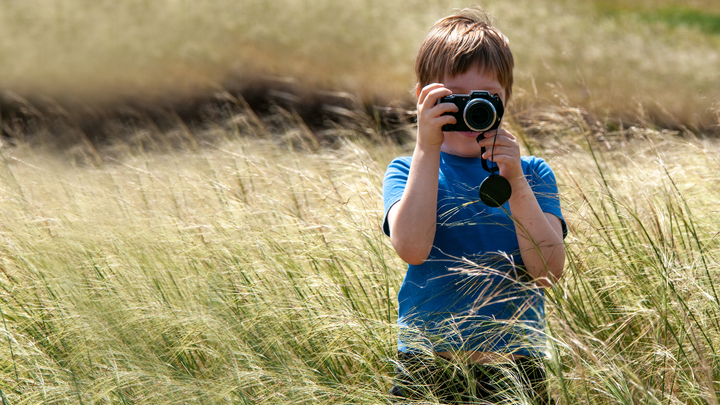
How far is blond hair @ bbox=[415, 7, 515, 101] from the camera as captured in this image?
132cm

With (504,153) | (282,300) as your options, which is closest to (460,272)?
(504,153)

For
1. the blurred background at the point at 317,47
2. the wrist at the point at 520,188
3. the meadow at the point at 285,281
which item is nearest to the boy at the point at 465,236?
the wrist at the point at 520,188

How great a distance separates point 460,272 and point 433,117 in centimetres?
38

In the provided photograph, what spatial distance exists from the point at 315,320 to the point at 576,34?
41.8 feet

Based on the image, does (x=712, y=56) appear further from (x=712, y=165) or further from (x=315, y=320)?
(x=315, y=320)

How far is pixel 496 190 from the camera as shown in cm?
119

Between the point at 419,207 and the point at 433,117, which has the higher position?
the point at 433,117

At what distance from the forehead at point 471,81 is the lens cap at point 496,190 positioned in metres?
0.27

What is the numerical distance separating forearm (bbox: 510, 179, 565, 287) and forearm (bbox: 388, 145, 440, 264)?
0.18m

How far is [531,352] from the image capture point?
129 centimetres

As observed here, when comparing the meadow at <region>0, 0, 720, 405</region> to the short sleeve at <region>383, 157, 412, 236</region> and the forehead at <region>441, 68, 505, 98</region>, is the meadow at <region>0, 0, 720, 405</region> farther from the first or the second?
the forehead at <region>441, 68, 505, 98</region>

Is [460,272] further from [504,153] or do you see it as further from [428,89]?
[428,89]

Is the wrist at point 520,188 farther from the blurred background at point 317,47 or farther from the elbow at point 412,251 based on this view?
the blurred background at point 317,47

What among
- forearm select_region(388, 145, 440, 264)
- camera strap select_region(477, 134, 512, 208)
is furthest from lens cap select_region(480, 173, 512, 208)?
forearm select_region(388, 145, 440, 264)
